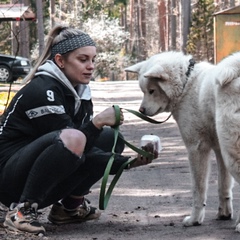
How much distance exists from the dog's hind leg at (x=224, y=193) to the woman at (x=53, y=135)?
811 mm

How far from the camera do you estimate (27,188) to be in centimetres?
541

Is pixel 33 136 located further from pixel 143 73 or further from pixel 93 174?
pixel 143 73

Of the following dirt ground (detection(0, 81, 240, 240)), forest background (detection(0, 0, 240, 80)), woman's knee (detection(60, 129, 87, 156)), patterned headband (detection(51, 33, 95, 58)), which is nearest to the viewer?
woman's knee (detection(60, 129, 87, 156))

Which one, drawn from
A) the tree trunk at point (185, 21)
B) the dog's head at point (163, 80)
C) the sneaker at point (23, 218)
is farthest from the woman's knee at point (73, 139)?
the tree trunk at point (185, 21)

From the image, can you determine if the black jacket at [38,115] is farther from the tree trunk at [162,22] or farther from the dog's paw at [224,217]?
the tree trunk at [162,22]

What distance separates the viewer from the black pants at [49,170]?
5266 millimetres

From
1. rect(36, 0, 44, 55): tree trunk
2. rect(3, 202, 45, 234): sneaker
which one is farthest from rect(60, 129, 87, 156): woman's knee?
rect(36, 0, 44, 55): tree trunk

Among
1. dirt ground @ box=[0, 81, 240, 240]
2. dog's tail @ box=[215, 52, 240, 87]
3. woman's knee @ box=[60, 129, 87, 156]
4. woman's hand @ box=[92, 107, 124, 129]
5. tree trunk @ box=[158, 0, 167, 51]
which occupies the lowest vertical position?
tree trunk @ box=[158, 0, 167, 51]

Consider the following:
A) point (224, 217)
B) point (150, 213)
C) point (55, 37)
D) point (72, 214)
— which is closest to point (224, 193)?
point (224, 217)

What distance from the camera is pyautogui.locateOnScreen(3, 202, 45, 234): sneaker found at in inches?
213

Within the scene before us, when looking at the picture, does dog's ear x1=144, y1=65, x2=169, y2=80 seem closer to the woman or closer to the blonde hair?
the woman

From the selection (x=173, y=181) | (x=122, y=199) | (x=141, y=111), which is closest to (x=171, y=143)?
(x=173, y=181)

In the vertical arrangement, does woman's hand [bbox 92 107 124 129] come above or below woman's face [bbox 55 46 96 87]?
below

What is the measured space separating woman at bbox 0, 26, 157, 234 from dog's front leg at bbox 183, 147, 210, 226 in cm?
50
